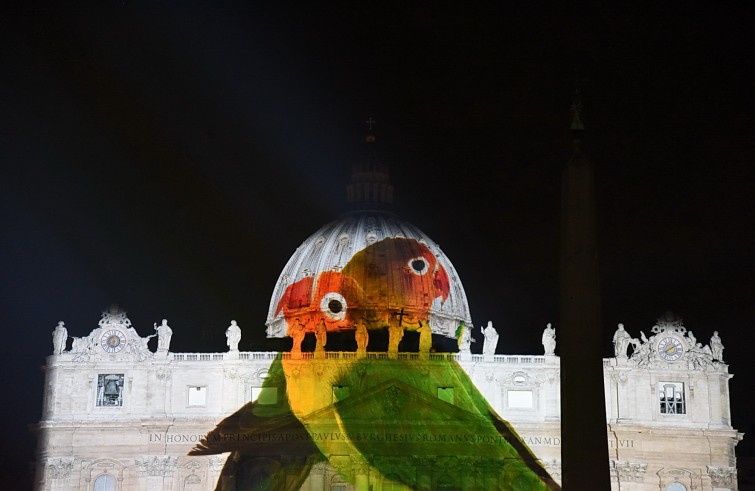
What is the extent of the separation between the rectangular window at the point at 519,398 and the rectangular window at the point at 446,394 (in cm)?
321

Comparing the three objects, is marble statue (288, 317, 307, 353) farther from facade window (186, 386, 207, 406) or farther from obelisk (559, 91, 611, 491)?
obelisk (559, 91, 611, 491)

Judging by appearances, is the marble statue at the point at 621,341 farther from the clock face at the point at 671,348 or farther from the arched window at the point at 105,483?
the arched window at the point at 105,483

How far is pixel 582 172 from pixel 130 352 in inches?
2205

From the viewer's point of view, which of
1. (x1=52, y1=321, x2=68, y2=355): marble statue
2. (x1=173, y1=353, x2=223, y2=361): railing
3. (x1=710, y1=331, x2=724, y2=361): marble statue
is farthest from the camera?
(x1=173, y1=353, x2=223, y2=361): railing

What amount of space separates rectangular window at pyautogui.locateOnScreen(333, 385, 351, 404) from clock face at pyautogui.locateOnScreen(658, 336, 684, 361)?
17.5m

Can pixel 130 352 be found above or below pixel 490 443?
above

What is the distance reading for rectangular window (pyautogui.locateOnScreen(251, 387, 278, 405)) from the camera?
261 feet

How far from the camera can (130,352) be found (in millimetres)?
79438

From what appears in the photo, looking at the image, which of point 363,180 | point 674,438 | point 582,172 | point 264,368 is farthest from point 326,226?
point 582,172

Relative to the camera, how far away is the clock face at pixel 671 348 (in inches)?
3088

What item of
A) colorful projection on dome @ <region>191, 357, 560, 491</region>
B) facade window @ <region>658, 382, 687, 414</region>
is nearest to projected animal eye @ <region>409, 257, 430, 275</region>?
colorful projection on dome @ <region>191, 357, 560, 491</region>

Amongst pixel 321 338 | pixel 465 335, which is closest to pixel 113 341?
pixel 321 338

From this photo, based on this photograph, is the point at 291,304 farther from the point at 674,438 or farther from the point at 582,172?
the point at 582,172

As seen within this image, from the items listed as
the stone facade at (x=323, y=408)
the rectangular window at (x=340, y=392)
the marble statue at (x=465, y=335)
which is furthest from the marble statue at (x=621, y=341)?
the rectangular window at (x=340, y=392)
